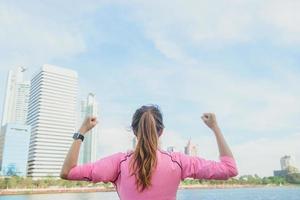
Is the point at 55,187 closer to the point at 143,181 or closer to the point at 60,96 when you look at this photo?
the point at 60,96

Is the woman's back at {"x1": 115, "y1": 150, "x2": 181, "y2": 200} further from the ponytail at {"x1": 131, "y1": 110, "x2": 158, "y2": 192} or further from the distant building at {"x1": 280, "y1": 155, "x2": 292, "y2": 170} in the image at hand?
the distant building at {"x1": 280, "y1": 155, "x2": 292, "y2": 170}

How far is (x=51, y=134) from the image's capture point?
12625cm

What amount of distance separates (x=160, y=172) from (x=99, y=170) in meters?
0.28

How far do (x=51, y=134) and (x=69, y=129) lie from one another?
884cm

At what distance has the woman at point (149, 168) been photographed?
1.61 m

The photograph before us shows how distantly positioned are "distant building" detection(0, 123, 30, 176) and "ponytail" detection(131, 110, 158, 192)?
10607 centimetres

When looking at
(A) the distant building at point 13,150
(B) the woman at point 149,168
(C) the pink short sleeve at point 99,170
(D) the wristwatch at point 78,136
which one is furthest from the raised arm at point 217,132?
(A) the distant building at point 13,150

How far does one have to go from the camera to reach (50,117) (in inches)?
5182

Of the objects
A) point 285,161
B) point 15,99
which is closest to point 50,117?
point 15,99

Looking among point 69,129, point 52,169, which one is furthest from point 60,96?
point 52,169

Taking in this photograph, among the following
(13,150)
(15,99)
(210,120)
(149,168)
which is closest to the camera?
(149,168)

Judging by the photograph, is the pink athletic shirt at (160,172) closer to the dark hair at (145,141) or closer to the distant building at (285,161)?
the dark hair at (145,141)

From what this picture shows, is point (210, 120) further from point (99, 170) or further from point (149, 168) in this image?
point (99, 170)

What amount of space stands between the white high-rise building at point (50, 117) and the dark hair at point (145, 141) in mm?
113640
